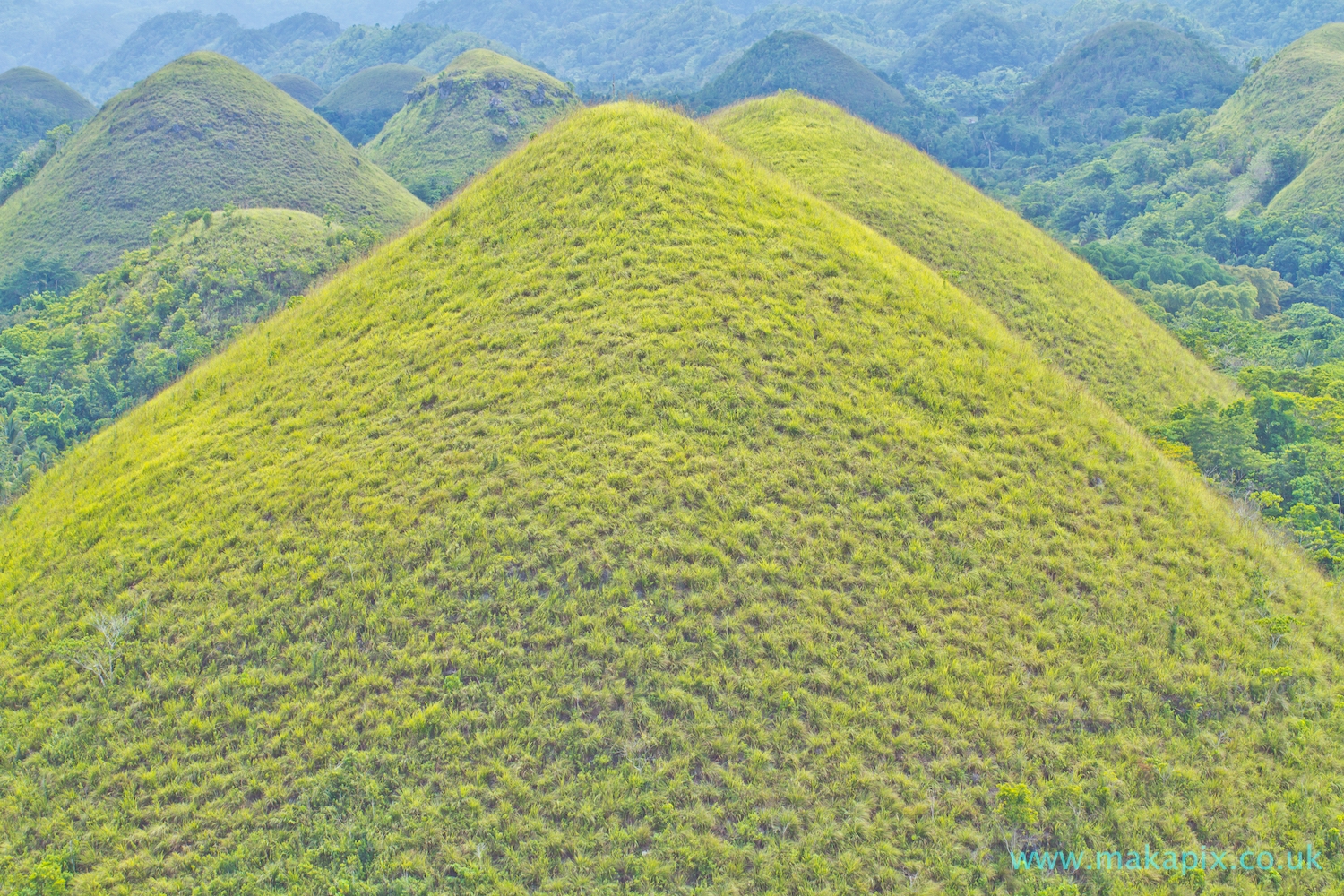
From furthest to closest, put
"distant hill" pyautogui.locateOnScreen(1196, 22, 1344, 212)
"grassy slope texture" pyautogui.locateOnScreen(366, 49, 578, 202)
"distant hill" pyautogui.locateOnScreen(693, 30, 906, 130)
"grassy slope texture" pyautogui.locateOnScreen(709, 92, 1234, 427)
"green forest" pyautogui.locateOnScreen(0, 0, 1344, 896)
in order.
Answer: "distant hill" pyautogui.locateOnScreen(693, 30, 906, 130)
"grassy slope texture" pyautogui.locateOnScreen(366, 49, 578, 202)
"distant hill" pyautogui.locateOnScreen(1196, 22, 1344, 212)
"grassy slope texture" pyautogui.locateOnScreen(709, 92, 1234, 427)
"green forest" pyautogui.locateOnScreen(0, 0, 1344, 896)

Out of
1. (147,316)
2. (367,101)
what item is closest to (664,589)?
(147,316)

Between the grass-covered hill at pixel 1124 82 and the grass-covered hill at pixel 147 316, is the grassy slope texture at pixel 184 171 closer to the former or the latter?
the grass-covered hill at pixel 147 316

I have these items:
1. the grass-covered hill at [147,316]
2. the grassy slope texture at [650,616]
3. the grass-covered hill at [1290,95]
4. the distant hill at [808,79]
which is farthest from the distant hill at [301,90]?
the grassy slope texture at [650,616]

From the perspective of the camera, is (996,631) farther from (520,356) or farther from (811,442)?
(520,356)

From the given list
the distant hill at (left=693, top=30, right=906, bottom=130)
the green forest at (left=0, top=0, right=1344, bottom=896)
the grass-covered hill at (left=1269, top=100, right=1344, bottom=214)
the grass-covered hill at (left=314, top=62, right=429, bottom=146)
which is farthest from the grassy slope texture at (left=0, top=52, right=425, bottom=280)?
the grass-covered hill at (left=1269, top=100, right=1344, bottom=214)

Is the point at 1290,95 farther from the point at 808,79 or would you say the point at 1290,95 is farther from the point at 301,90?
the point at 301,90

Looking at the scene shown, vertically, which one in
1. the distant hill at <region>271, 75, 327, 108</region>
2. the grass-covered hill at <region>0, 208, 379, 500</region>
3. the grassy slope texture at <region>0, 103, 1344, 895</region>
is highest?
the distant hill at <region>271, 75, 327, 108</region>

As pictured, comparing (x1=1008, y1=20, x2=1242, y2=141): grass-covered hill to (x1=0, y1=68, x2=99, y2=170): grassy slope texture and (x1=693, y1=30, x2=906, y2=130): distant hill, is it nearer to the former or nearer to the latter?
(x1=693, y1=30, x2=906, y2=130): distant hill
